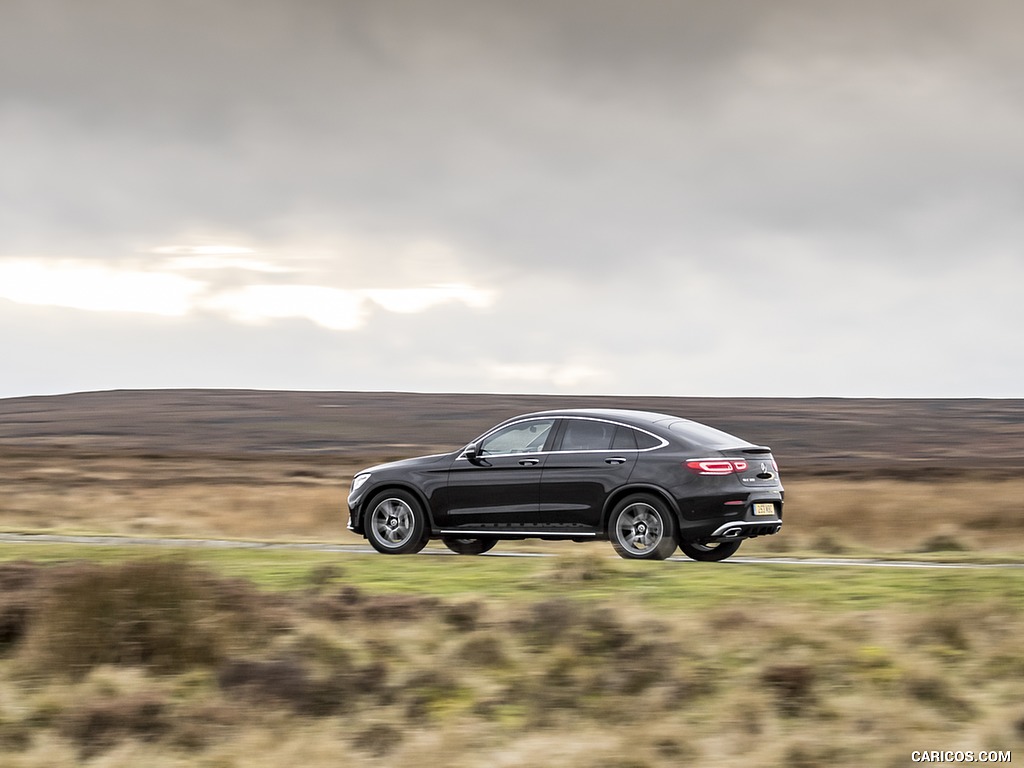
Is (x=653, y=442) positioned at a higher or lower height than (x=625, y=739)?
higher

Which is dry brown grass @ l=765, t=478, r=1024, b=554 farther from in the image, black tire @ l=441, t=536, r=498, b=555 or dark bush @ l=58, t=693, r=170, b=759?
dark bush @ l=58, t=693, r=170, b=759

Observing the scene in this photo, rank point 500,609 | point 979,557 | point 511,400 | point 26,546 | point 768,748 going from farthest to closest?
point 511,400
point 26,546
point 979,557
point 500,609
point 768,748

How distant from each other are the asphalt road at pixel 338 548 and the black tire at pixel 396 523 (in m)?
0.31

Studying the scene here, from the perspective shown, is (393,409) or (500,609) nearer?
(500,609)

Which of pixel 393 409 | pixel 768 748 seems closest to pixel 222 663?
pixel 768 748

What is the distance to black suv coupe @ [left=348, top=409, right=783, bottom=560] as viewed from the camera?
47.5ft

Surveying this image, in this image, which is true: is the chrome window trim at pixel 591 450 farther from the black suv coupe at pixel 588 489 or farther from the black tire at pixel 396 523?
the black tire at pixel 396 523

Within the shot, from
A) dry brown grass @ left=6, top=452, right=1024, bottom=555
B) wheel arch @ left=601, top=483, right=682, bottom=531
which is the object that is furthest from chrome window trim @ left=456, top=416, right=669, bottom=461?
dry brown grass @ left=6, top=452, right=1024, bottom=555

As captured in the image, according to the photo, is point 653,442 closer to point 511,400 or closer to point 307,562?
point 307,562

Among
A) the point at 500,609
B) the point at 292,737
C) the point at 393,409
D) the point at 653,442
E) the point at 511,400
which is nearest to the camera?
the point at 292,737

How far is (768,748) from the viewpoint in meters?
7.38

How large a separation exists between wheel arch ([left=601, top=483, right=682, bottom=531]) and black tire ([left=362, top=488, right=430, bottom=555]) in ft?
7.44

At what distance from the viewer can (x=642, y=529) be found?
582 inches

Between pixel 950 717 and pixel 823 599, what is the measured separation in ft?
11.8
